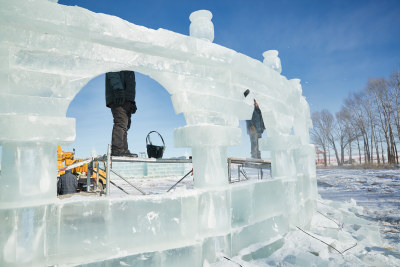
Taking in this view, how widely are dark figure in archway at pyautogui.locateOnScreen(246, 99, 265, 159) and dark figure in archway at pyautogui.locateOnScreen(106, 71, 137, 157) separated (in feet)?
13.0

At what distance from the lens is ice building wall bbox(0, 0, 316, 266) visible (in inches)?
58.6

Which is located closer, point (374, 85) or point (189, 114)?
point (189, 114)

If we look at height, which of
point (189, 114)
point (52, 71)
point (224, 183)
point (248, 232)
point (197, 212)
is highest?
point (52, 71)

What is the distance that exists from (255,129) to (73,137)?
222 inches

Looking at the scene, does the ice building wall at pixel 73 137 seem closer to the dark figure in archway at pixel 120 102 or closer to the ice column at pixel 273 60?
the ice column at pixel 273 60

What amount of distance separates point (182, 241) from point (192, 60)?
163 centimetres

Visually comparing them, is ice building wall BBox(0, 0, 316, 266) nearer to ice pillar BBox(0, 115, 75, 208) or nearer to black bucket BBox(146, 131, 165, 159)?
ice pillar BBox(0, 115, 75, 208)

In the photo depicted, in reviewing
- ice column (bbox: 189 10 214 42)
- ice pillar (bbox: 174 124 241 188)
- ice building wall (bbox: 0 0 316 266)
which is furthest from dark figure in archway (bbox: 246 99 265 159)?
ice pillar (bbox: 174 124 241 188)

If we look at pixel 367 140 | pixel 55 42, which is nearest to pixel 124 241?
pixel 55 42

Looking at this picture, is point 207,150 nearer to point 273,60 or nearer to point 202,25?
point 202,25

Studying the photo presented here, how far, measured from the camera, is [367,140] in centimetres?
2227

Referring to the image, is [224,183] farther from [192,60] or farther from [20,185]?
[20,185]

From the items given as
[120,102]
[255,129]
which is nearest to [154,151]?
[120,102]

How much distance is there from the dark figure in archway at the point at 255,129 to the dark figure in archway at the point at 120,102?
396 cm
